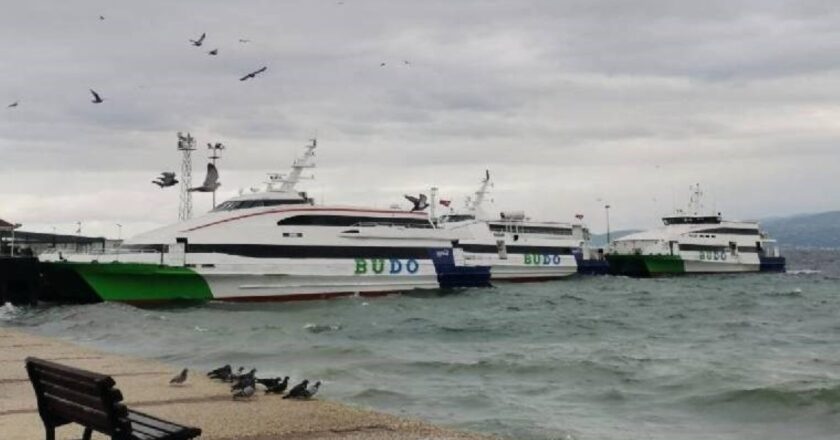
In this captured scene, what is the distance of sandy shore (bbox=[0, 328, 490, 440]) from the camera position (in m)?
8.19

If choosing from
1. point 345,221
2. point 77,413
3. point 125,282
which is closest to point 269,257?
point 345,221

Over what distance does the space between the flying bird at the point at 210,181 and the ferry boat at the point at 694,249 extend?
31.5m

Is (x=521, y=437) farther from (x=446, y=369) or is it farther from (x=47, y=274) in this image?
(x=47, y=274)

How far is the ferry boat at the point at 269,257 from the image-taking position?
1367 inches

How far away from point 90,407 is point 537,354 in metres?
14.4

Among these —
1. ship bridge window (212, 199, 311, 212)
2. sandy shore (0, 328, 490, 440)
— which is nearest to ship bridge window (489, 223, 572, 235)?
ship bridge window (212, 199, 311, 212)

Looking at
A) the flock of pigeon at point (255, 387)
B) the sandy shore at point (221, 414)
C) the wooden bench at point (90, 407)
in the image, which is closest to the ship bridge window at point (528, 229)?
the sandy shore at point (221, 414)

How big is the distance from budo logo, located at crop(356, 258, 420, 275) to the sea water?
2.13 m

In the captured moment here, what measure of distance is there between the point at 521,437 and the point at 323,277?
Result: 29063 mm

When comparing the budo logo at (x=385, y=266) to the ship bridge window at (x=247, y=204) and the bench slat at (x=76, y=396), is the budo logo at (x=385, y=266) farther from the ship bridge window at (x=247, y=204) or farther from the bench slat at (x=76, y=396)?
the bench slat at (x=76, y=396)

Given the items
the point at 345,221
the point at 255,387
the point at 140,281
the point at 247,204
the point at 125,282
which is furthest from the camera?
the point at 345,221

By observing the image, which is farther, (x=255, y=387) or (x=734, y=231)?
(x=734, y=231)

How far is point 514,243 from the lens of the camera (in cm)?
5338

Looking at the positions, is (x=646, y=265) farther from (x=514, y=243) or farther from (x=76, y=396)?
(x=76, y=396)
